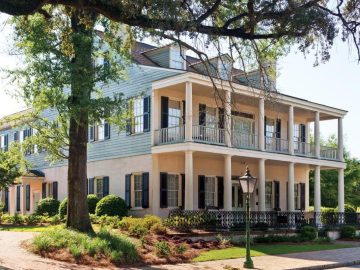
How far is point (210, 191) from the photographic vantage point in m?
29.4

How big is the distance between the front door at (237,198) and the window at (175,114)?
5790 millimetres

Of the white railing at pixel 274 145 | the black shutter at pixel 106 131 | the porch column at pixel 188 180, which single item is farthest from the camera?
the white railing at pixel 274 145

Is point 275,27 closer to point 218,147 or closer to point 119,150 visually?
point 218,147

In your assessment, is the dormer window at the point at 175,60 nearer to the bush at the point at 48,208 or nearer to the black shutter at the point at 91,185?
the black shutter at the point at 91,185

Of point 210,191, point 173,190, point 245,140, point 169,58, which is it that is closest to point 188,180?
point 173,190

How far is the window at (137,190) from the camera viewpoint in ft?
89.4

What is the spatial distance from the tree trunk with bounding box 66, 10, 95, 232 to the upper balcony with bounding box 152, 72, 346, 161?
6.46 metres

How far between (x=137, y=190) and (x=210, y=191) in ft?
14.1

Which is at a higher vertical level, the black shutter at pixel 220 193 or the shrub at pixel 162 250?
the black shutter at pixel 220 193

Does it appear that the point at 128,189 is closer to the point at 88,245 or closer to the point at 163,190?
the point at 163,190

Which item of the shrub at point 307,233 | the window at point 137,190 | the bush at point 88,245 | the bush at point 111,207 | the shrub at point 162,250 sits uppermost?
the window at point 137,190

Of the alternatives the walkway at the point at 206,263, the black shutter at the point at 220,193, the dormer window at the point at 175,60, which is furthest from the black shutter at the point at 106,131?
the walkway at the point at 206,263

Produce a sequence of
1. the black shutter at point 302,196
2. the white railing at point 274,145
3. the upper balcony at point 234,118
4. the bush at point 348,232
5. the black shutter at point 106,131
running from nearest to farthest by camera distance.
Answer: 1. the upper balcony at point 234,118
2. the bush at point 348,232
3. the black shutter at point 106,131
4. the white railing at point 274,145
5. the black shutter at point 302,196

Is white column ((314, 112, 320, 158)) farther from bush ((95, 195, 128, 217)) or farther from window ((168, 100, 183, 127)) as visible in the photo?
bush ((95, 195, 128, 217))
